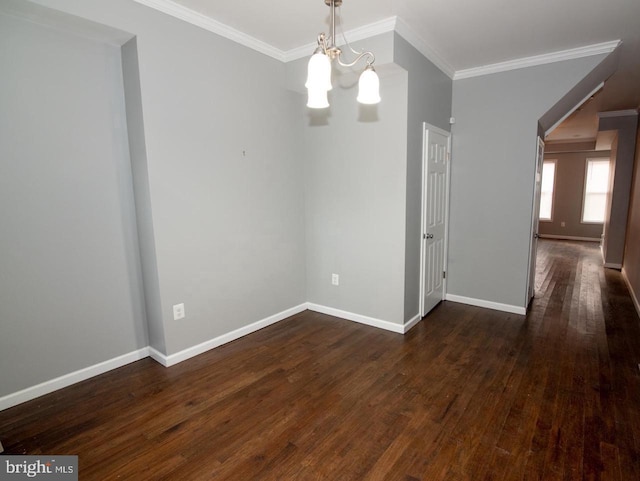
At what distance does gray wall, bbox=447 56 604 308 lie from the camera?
11.8 feet

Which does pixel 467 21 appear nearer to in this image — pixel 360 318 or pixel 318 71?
pixel 318 71

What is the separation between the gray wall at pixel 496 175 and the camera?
360 centimetres

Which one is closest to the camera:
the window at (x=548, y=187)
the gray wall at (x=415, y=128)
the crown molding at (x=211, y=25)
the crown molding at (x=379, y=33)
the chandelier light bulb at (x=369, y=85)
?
the chandelier light bulb at (x=369, y=85)

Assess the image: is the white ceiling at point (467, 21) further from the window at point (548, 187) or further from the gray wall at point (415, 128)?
the window at point (548, 187)

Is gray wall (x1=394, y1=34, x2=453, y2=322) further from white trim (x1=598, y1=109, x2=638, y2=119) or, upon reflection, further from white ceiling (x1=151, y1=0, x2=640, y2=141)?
white trim (x1=598, y1=109, x2=638, y2=119)

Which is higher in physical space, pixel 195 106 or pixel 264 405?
pixel 195 106

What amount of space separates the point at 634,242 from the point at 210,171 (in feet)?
18.1

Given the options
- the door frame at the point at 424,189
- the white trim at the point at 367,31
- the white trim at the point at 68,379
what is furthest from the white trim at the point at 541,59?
the white trim at the point at 68,379

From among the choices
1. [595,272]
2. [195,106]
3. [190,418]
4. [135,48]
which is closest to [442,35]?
[195,106]

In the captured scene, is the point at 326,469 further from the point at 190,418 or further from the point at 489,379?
the point at 489,379

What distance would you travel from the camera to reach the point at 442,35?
301 centimetres

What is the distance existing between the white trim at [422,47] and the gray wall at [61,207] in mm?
2200

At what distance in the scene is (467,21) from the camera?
9.04 feet

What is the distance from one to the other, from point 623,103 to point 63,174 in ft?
22.7
